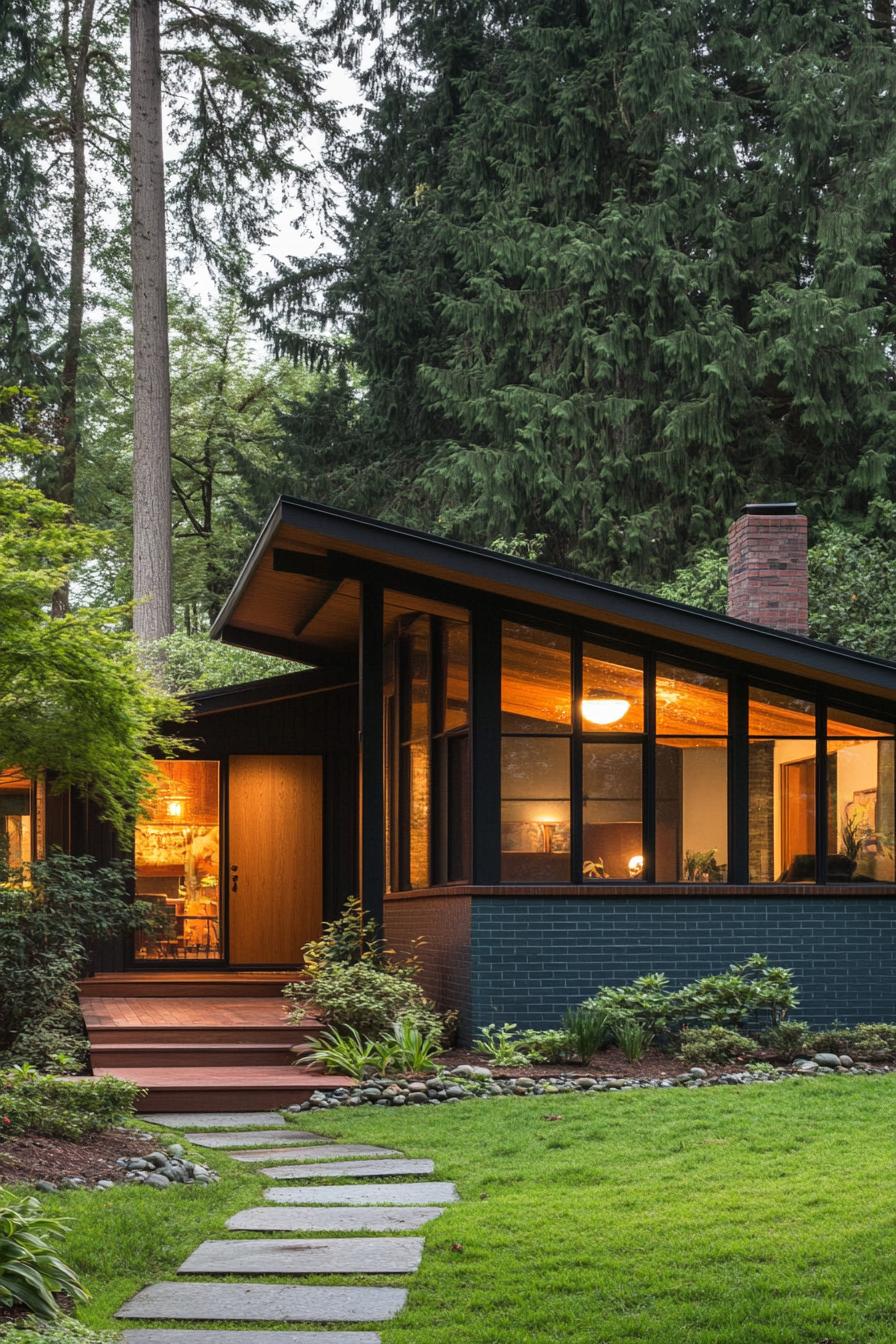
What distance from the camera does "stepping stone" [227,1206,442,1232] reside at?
583cm

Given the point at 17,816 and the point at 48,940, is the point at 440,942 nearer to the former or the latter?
the point at 48,940

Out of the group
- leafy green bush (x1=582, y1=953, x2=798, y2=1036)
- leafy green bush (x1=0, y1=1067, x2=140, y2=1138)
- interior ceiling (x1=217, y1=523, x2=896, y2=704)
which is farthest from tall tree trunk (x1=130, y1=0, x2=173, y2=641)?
leafy green bush (x1=0, y1=1067, x2=140, y2=1138)

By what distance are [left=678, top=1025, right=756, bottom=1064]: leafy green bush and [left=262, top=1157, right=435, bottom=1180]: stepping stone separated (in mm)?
3317

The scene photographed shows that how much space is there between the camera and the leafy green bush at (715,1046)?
10281 mm

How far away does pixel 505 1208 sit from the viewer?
618cm

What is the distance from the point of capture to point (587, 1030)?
404 inches

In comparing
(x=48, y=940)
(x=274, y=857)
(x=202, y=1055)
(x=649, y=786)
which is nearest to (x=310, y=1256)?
(x=202, y=1055)

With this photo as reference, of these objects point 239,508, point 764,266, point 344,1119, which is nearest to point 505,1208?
point 344,1119

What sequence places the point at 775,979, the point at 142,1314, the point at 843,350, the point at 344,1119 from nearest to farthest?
1. the point at 142,1314
2. the point at 344,1119
3. the point at 775,979
4. the point at 843,350

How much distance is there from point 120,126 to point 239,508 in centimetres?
671

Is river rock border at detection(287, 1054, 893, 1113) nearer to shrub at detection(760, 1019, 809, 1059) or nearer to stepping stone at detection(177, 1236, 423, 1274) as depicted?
shrub at detection(760, 1019, 809, 1059)

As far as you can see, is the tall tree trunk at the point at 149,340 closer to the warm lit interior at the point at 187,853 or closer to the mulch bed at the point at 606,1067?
the warm lit interior at the point at 187,853

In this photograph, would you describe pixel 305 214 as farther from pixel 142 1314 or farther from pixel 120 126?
pixel 142 1314

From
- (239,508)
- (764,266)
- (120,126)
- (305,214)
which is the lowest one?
(239,508)
